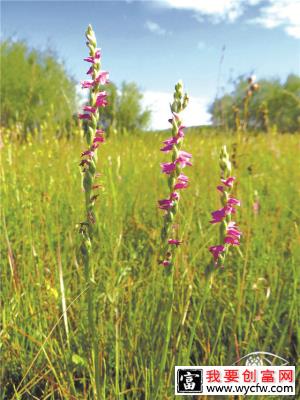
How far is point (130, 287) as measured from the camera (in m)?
1.65

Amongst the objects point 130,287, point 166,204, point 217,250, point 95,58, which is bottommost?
point 130,287

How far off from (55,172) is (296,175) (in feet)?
6.32

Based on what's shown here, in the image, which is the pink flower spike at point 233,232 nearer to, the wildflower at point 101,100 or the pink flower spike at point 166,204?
the pink flower spike at point 166,204

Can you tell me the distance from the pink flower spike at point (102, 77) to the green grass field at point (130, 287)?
527mm

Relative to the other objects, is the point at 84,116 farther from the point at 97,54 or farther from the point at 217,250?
the point at 217,250

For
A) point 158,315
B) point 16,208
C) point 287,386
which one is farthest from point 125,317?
point 16,208

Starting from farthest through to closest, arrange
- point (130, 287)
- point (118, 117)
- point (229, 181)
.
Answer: point (118, 117) < point (130, 287) < point (229, 181)

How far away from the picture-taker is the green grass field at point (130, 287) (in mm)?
1379

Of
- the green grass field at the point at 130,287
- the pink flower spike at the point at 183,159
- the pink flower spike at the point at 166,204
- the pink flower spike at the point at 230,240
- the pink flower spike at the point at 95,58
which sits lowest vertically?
the green grass field at the point at 130,287

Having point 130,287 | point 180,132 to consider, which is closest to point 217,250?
point 180,132

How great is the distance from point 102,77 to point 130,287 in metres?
0.91

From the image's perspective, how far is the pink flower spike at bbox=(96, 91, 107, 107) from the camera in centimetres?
97

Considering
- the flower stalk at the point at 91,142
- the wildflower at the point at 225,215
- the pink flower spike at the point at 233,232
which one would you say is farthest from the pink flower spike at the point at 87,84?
the pink flower spike at the point at 233,232

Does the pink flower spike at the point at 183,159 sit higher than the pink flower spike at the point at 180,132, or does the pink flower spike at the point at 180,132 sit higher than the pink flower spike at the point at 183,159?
the pink flower spike at the point at 180,132
